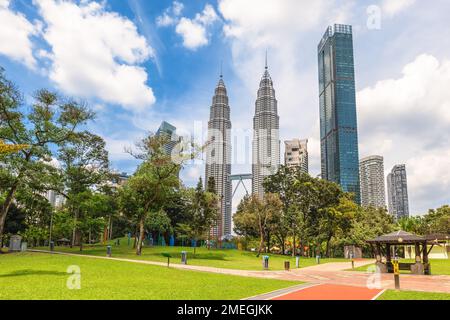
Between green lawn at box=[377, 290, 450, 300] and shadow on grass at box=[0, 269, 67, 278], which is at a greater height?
green lawn at box=[377, 290, 450, 300]

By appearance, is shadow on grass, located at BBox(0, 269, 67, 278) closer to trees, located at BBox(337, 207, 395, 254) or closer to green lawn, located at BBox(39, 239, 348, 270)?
green lawn, located at BBox(39, 239, 348, 270)

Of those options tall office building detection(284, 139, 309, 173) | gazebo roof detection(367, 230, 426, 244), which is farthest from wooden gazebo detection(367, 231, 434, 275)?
tall office building detection(284, 139, 309, 173)

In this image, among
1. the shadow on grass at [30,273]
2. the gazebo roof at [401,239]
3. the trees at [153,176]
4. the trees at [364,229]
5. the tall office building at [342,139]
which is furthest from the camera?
the tall office building at [342,139]

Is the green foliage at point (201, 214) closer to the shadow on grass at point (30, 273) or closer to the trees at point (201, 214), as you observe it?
the trees at point (201, 214)

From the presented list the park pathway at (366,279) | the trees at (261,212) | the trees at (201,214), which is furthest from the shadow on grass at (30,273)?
the trees at (261,212)

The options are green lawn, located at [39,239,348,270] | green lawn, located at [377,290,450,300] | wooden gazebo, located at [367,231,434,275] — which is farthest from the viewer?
green lawn, located at [39,239,348,270]

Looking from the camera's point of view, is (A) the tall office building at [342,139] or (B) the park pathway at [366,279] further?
(A) the tall office building at [342,139]

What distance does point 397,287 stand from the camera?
49.4ft

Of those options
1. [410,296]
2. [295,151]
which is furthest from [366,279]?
[295,151]

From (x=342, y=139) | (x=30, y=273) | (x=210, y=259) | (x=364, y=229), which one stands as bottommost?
(x=210, y=259)

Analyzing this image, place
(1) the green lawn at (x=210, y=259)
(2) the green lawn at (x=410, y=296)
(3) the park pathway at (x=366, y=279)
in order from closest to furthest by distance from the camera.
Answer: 1. (2) the green lawn at (x=410, y=296)
2. (3) the park pathway at (x=366, y=279)
3. (1) the green lawn at (x=210, y=259)

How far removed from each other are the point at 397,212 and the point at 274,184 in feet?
530

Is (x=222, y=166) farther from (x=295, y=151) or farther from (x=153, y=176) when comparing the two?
(x=153, y=176)
